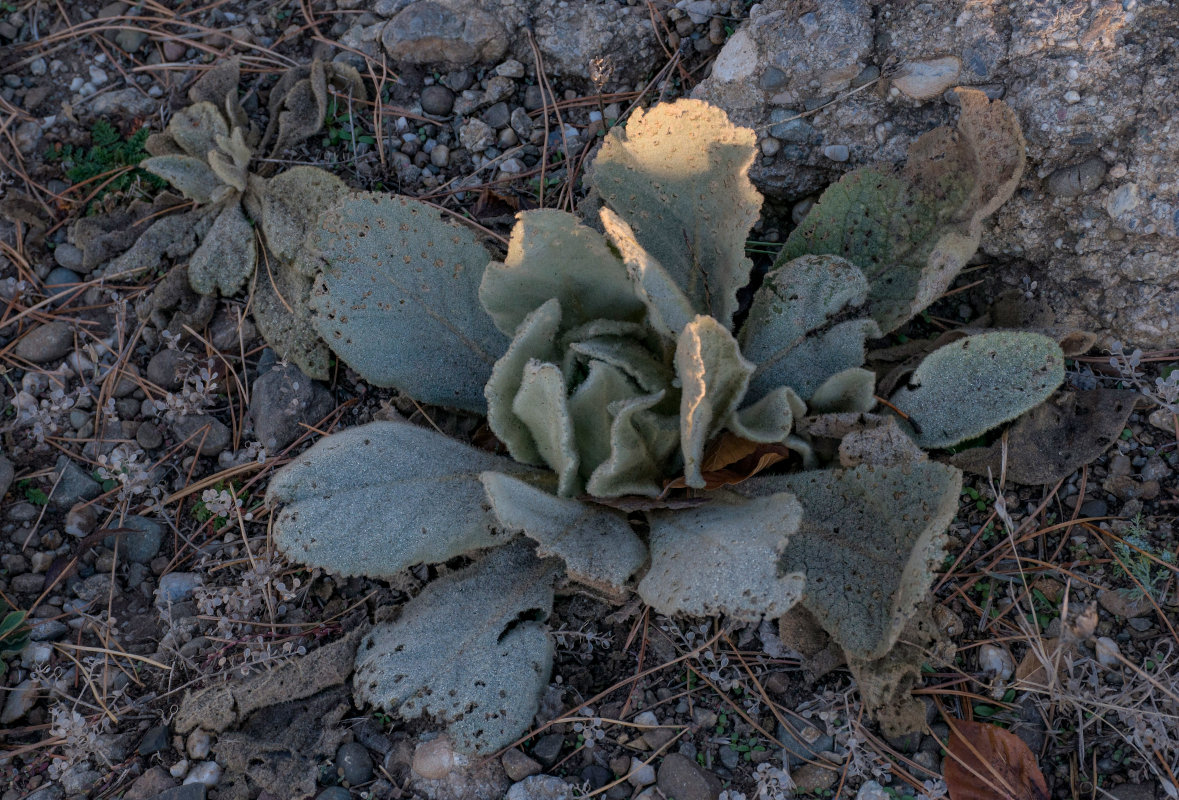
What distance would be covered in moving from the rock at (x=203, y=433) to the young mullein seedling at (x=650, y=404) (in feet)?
1.67

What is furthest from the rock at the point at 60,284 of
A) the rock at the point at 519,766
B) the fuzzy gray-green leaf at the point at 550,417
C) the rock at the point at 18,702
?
the rock at the point at 519,766

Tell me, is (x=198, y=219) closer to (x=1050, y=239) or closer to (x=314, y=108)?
(x=314, y=108)

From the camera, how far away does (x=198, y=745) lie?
2.03 m

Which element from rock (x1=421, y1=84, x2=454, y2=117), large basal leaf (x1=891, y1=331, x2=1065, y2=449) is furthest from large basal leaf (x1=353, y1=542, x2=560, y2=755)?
rock (x1=421, y1=84, x2=454, y2=117)

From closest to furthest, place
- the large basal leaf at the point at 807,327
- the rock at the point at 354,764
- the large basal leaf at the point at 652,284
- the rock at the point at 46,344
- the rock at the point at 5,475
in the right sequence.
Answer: the large basal leaf at the point at 652,284 → the rock at the point at 354,764 → the large basal leaf at the point at 807,327 → the rock at the point at 5,475 → the rock at the point at 46,344

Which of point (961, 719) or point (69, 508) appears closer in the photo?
point (961, 719)

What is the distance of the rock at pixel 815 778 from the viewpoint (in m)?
1.87

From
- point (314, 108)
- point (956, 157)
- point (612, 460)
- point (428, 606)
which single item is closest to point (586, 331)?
point (612, 460)

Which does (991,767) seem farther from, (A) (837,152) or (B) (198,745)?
(B) (198,745)

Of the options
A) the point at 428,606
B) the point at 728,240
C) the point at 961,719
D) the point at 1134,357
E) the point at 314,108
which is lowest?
the point at 961,719

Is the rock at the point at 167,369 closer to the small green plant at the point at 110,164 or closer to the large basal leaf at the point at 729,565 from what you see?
the small green plant at the point at 110,164

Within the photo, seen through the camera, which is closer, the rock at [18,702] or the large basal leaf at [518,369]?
the large basal leaf at [518,369]

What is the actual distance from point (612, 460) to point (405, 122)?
59.0 inches

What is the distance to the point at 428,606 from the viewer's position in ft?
6.86
